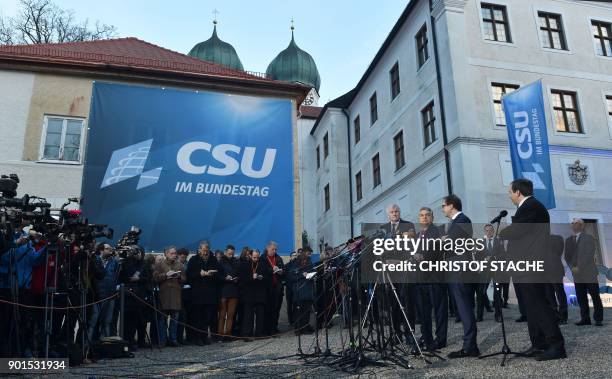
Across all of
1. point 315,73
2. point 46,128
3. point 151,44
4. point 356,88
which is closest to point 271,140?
point 46,128

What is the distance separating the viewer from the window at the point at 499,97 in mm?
16703

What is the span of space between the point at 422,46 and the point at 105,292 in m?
16.1

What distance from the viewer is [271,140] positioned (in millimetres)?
14156

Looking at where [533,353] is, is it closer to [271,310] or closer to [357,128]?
[271,310]

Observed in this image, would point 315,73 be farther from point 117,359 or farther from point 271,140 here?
point 117,359

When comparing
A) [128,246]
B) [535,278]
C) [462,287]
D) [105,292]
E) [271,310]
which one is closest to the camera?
[535,278]

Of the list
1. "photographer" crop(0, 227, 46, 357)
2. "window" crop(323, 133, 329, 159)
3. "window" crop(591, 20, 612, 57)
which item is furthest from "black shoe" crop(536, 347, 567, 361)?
"window" crop(323, 133, 329, 159)

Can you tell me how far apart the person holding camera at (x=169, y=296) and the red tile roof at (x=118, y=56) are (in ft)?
26.7

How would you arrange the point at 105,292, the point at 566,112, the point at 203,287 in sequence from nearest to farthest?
the point at 105,292, the point at 203,287, the point at 566,112

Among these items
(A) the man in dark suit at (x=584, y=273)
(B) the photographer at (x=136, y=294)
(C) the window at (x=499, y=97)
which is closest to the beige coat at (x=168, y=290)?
(B) the photographer at (x=136, y=294)

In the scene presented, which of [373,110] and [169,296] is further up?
[373,110]

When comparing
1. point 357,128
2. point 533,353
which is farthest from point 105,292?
point 357,128

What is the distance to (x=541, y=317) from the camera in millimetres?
4719

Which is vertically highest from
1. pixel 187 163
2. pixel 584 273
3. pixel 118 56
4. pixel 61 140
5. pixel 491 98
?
pixel 118 56
